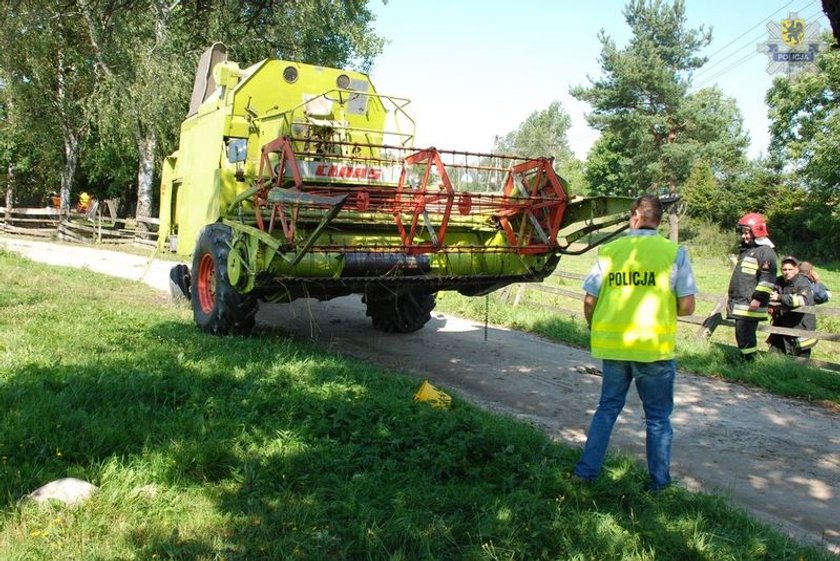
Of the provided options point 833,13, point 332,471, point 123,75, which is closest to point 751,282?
point 833,13

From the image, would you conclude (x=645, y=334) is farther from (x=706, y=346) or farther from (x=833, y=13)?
(x=706, y=346)

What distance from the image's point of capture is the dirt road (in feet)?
14.9

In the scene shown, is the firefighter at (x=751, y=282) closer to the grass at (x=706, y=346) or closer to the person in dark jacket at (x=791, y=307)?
the grass at (x=706, y=346)

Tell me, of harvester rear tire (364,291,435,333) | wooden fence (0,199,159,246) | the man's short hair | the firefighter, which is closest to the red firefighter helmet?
the firefighter

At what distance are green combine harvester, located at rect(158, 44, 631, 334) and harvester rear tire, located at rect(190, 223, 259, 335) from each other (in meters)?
0.01

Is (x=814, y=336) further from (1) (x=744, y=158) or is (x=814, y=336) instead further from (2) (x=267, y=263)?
(1) (x=744, y=158)

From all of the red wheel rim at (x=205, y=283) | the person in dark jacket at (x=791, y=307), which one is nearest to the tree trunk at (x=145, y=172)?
the red wheel rim at (x=205, y=283)

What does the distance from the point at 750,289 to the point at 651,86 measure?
1239 inches

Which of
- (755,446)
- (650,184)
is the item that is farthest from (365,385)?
(650,184)

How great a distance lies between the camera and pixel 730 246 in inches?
1443

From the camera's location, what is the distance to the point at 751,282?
8.24 metres

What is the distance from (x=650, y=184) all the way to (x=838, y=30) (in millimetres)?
41433

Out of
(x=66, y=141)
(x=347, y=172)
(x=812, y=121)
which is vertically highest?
(x=812, y=121)

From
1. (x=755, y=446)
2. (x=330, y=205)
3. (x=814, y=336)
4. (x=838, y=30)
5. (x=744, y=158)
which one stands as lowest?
(x=755, y=446)
